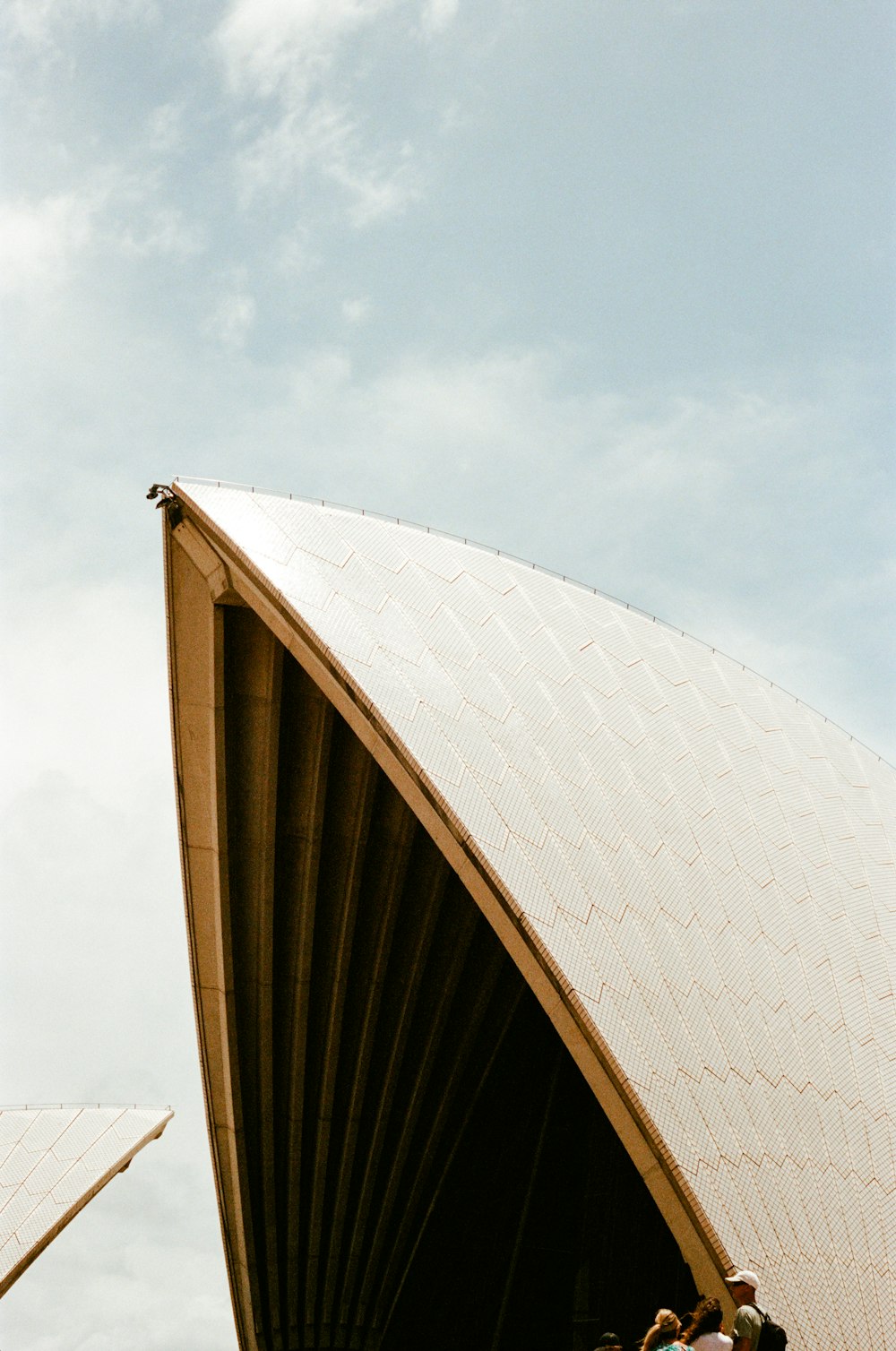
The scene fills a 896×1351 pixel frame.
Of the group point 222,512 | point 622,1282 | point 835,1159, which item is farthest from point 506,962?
point 222,512

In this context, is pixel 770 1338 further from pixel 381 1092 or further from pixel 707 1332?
pixel 381 1092

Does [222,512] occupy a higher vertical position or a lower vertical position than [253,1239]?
higher

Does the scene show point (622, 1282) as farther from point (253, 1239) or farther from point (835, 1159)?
point (253, 1239)

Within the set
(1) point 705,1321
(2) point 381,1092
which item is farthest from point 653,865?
(2) point 381,1092

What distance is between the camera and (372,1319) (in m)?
18.3

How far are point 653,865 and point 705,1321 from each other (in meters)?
6.18

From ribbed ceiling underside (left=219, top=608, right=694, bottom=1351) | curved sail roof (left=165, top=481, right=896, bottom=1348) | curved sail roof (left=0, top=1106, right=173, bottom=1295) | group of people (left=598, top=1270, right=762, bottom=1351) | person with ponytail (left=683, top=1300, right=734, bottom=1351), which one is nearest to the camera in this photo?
group of people (left=598, top=1270, right=762, bottom=1351)

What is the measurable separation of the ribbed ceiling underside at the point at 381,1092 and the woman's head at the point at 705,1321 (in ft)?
28.6

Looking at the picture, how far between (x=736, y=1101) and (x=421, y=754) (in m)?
4.30

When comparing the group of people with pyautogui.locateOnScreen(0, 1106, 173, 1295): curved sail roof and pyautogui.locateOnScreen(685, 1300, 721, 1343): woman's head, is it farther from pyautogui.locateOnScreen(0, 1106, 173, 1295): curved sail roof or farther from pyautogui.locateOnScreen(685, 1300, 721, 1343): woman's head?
pyautogui.locateOnScreen(0, 1106, 173, 1295): curved sail roof

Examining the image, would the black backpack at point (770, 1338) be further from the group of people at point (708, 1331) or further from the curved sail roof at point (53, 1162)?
the curved sail roof at point (53, 1162)

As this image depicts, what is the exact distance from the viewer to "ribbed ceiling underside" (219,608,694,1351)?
15016mm

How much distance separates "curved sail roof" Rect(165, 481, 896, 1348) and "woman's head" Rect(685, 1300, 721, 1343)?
3.43 m

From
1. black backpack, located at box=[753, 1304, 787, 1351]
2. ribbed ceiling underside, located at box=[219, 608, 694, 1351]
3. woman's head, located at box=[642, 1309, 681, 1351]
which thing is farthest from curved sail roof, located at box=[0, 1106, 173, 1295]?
black backpack, located at box=[753, 1304, 787, 1351]
